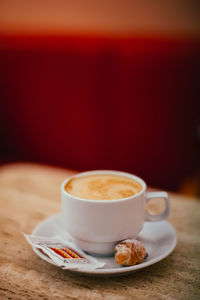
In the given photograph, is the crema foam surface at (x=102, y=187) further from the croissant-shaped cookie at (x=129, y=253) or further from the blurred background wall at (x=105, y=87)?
the blurred background wall at (x=105, y=87)

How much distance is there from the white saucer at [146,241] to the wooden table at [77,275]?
0.03m

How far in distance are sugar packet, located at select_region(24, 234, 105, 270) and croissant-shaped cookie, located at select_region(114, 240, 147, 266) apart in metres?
0.04

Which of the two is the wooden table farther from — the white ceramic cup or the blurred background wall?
the blurred background wall

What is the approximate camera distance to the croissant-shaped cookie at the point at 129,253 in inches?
23.1

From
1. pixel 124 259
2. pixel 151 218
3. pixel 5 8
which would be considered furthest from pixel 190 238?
pixel 5 8

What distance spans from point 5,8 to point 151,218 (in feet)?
9.44

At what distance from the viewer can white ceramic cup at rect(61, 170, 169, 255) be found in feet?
2.02

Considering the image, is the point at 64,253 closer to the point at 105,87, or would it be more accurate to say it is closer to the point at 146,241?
the point at 146,241

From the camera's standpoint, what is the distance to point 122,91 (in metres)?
2.29

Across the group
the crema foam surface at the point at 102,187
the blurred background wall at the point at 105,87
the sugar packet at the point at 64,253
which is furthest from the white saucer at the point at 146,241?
the blurred background wall at the point at 105,87

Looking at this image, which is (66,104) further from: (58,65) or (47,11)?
(47,11)

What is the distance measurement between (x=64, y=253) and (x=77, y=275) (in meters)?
0.05

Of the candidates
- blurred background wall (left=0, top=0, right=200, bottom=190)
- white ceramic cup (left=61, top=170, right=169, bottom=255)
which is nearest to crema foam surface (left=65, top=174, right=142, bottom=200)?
white ceramic cup (left=61, top=170, right=169, bottom=255)

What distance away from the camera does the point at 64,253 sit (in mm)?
620
